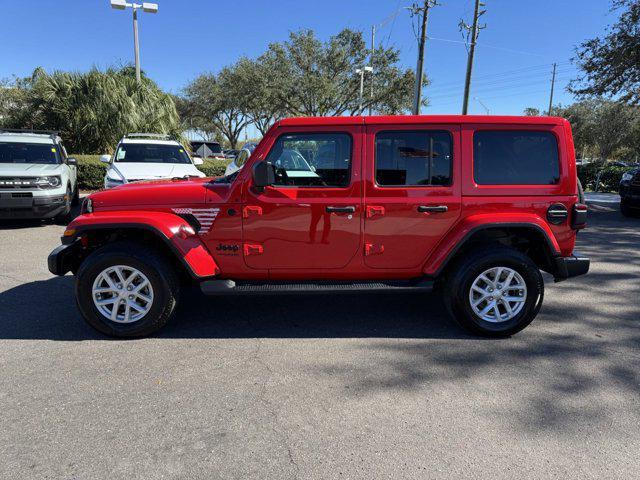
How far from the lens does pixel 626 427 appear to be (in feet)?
8.61

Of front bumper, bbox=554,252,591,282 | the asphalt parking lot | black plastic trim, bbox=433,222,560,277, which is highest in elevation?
black plastic trim, bbox=433,222,560,277

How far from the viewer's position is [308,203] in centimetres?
374

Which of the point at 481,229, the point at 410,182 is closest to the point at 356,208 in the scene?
the point at 410,182

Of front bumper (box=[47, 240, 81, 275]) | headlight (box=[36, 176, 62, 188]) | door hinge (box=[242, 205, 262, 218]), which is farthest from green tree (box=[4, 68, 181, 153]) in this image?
door hinge (box=[242, 205, 262, 218])

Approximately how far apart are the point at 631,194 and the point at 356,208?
10.6 meters

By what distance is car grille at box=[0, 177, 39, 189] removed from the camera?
7.85 metres

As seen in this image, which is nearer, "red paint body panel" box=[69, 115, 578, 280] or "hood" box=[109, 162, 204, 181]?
"red paint body panel" box=[69, 115, 578, 280]

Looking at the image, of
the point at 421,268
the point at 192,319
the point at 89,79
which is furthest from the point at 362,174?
the point at 89,79

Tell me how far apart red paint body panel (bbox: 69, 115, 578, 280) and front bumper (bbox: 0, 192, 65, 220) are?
17.6ft

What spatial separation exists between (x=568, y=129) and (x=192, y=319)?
3851 mm

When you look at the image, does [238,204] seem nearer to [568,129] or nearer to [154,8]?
[568,129]

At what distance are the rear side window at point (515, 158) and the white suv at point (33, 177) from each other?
7.81 meters

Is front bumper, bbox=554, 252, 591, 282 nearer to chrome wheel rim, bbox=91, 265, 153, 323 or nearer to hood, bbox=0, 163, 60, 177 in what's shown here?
chrome wheel rim, bbox=91, 265, 153, 323

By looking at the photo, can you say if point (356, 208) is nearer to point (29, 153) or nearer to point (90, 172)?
point (29, 153)
